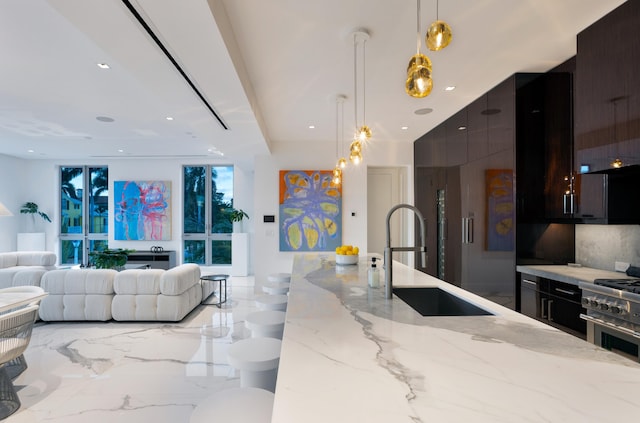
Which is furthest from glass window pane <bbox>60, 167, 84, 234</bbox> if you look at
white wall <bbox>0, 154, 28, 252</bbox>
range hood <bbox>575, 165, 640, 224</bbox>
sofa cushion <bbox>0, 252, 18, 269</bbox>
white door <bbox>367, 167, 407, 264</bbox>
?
range hood <bbox>575, 165, 640, 224</bbox>

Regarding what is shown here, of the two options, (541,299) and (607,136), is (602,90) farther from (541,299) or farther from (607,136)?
(541,299)

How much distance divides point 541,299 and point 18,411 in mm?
4055

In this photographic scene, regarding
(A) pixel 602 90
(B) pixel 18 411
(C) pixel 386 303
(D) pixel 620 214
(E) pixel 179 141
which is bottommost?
(B) pixel 18 411

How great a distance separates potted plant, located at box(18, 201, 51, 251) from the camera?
770 cm

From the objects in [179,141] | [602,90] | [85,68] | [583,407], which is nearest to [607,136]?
[602,90]

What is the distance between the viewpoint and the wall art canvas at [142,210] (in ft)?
26.4

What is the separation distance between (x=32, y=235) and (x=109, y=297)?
541 centimetres

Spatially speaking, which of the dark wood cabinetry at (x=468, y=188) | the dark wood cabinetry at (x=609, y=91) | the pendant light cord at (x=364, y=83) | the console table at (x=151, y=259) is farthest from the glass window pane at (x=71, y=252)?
the dark wood cabinetry at (x=609, y=91)

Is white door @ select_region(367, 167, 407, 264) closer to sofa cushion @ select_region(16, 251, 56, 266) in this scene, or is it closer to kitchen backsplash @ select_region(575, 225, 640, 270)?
kitchen backsplash @ select_region(575, 225, 640, 270)

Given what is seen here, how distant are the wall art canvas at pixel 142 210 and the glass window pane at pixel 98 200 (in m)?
0.64

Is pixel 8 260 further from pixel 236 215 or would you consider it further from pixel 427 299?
pixel 427 299

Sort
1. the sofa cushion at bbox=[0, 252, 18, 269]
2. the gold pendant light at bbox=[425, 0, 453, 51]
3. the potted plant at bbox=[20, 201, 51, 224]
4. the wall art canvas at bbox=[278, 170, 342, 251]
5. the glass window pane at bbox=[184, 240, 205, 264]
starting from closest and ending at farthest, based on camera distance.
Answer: the gold pendant light at bbox=[425, 0, 453, 51], the wall art canvas at bbox=[278, 170, 342, 251], the sofa cushion at bbox=[0, 252, 18, 269], the potted plant at bbox=[20, 201, 51, 224], the glass window pane at bbox=[184, 240, 205, 264]

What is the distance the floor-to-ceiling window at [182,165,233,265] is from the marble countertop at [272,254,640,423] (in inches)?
289

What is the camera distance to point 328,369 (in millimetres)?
871
